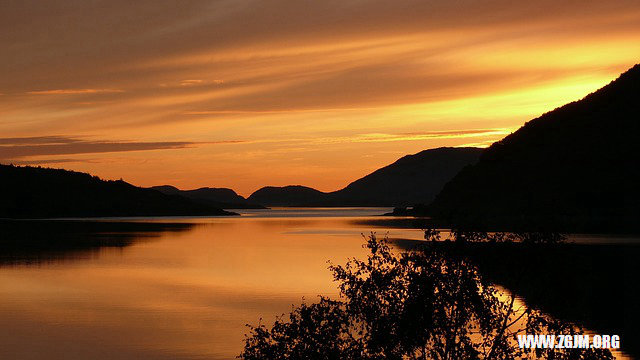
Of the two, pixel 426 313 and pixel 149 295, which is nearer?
pixel 426 313

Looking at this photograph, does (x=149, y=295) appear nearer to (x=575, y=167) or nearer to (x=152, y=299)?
(x=152, y=299)

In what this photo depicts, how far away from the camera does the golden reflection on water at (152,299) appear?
3653cm

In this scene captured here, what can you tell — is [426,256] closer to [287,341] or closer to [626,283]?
[287,341]

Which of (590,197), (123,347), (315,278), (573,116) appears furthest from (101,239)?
(573,116)

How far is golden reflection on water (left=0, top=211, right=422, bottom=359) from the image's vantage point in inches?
1438

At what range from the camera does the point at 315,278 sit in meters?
64.2

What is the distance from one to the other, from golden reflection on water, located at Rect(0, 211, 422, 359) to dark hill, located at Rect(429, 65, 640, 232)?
6035 cm

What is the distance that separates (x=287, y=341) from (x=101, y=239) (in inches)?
4264

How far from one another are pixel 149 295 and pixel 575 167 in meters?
119

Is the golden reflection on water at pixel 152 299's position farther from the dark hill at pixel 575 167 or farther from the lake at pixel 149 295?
the dark hill at pixel 575 167

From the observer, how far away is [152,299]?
2096 inches

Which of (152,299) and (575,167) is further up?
(575,167)

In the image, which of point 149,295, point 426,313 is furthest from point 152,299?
point 426,313

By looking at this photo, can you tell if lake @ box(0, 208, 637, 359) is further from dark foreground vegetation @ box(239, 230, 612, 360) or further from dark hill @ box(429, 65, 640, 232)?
dark hill @ box(429, 65, 640, 232)
